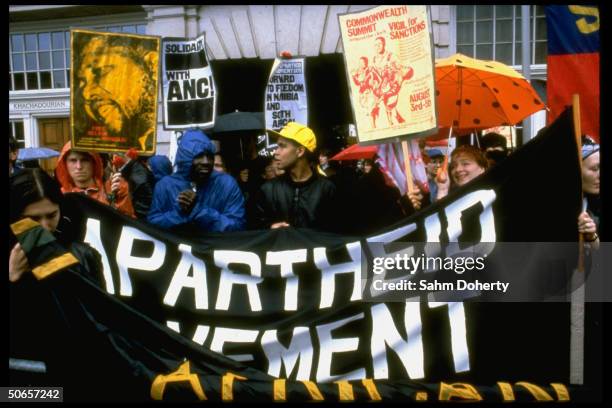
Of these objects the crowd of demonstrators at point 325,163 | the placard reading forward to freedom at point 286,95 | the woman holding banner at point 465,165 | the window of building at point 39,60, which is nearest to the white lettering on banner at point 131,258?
the woman holding banner at point 465,165

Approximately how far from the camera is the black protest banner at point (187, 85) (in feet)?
18.6

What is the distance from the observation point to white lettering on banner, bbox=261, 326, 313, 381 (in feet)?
11.3

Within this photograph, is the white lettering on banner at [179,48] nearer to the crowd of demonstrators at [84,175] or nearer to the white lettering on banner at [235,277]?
the crowd of demonstrators at [84,175]

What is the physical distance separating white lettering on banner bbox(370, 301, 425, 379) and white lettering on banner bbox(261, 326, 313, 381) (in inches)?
14.2

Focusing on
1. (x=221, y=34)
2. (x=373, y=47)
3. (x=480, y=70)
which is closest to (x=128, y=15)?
(x=221, y=34)

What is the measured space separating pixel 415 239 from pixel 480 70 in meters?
3.23

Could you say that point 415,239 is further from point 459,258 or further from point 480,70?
point 480,70

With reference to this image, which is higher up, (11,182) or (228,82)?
(228,82)

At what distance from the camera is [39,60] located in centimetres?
1395

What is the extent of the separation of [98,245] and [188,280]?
0.56m

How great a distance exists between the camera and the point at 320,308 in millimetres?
3498

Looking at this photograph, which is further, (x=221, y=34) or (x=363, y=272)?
(x=221, y=34)

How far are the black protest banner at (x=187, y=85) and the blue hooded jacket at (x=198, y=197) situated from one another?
106 cm

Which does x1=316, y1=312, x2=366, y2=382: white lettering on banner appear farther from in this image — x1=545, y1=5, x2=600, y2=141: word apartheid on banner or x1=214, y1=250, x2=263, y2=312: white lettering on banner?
x1=545, y1=5, x2=600, y2=141: word apartheid on banner
